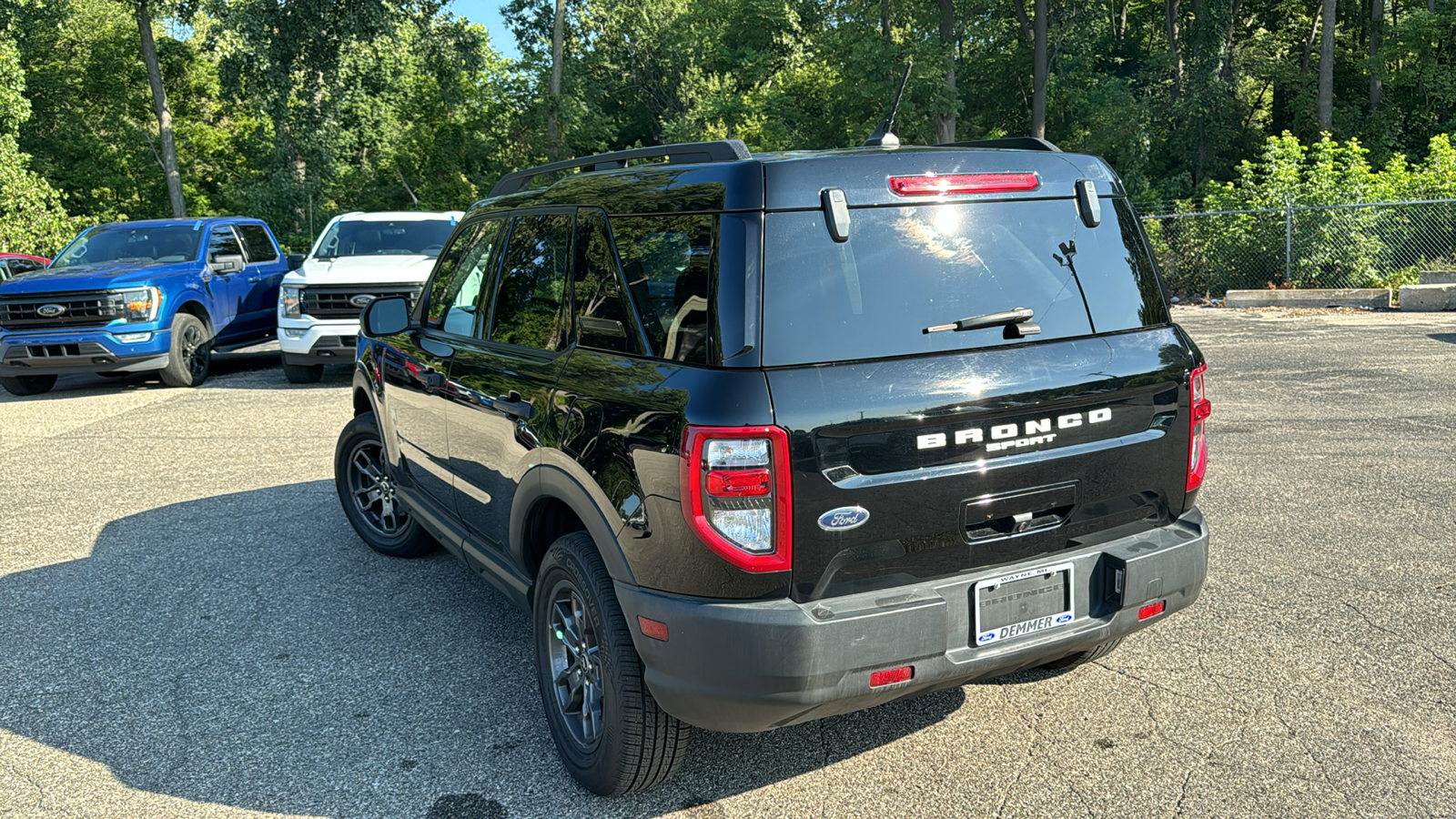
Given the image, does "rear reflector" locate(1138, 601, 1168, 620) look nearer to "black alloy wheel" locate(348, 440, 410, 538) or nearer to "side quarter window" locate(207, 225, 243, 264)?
"black alloy wheel" locate(348, 440, 410, 538)

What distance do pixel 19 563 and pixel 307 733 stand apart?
3.17 m

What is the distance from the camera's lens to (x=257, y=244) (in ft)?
46.3

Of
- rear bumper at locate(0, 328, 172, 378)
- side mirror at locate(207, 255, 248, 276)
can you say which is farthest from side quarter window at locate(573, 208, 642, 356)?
side mirror at locate(207, 255, 248, 276)

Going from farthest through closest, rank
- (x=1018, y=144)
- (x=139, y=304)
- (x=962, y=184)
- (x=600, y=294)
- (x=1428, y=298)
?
(x=1428, y=298), (x=139, y=304), (x=1018, y=144), (x=600, y=294), (x=962, y=184)

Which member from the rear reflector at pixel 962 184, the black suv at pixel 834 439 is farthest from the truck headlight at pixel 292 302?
the rear reflector at pixel 962 184

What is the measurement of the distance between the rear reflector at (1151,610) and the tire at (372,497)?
359cm

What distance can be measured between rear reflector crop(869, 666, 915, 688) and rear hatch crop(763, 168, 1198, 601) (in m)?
0.23

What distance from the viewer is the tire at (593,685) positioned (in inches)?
117

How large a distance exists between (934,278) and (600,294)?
1045mm

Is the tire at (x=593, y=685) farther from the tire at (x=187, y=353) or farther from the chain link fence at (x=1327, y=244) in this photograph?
the chain link fence at (x=1327, y=244)

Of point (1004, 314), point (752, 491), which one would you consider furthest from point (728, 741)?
point (1004, 314)

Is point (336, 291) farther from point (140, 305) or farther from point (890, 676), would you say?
point (890, 676)

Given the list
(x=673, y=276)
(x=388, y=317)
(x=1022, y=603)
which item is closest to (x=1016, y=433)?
(x=1022, y=603)

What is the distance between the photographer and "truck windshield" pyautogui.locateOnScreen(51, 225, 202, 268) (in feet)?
41.1
